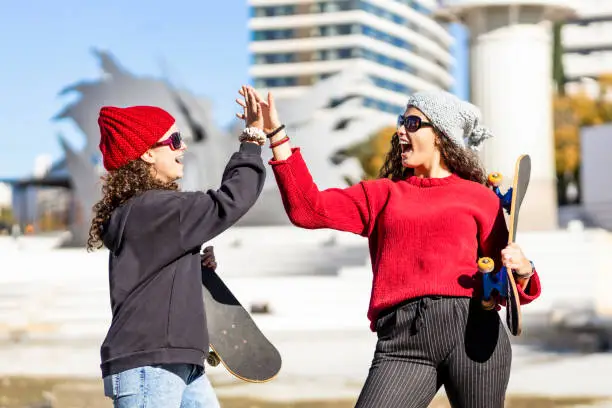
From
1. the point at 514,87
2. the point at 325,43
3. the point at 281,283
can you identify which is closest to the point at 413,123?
the point at 281,283

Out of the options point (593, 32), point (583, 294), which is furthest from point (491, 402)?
point (593, 32)

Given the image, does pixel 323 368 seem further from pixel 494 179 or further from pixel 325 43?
pixel 325 43

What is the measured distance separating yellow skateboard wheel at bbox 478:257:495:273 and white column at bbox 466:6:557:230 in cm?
2239

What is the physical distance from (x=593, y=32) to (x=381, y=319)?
305 feet

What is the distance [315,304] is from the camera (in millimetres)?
17234

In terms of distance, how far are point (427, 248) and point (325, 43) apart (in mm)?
103626

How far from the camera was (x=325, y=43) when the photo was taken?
106 metres

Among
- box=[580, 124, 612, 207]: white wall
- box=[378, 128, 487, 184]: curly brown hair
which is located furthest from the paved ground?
box=[580, 124, 612, 207]: white wall

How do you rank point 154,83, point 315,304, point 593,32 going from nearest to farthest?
point 315,304
point 154,83
point 593,32

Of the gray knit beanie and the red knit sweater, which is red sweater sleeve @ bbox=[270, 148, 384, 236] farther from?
the gray knit beanie

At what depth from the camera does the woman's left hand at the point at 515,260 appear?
3248mm

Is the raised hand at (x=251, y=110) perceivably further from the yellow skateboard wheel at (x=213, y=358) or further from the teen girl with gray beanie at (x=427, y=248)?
the yellow skateboard wheel at (x=213, y=358)

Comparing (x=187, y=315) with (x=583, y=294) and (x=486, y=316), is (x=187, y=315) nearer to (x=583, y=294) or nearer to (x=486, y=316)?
(x=486, y=316)

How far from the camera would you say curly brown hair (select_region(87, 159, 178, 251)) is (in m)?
3.26
